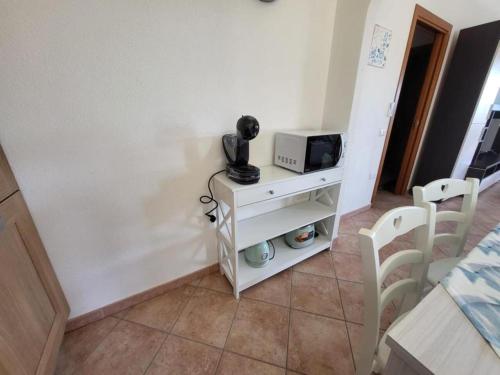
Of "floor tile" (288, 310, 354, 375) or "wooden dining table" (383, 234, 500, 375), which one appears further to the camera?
"floor tile" (288, 310, 354, 375)

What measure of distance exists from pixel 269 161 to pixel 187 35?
0.94 m

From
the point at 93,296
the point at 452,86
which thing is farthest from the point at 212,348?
the point at 452,86

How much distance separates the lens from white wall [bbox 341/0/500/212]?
1715 millimetres

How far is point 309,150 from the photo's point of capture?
4.43 feet

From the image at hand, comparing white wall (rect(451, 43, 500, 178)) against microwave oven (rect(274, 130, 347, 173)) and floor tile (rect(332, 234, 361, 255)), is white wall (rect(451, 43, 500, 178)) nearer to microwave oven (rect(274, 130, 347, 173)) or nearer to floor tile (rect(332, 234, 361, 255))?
floor tile (rect(332, 234, 361, 255))

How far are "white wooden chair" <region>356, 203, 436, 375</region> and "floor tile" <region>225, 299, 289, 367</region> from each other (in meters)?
0.48

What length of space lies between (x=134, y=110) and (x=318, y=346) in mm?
1591

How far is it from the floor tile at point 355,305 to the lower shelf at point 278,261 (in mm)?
324

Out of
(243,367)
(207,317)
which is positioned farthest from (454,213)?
(207,317)

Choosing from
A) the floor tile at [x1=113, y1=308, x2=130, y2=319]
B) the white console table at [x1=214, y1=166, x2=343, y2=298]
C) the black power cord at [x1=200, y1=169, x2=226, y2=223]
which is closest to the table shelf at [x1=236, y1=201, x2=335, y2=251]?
the white console table at [x1=214, y1=166, x2=343, y2=298]

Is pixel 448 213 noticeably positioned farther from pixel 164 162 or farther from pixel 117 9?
pixel 117 9

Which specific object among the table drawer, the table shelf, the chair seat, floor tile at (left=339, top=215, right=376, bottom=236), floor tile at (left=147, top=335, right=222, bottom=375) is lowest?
floor tile at (left=147, top=335, right=222, bottom=375)

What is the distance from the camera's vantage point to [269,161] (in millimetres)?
1634

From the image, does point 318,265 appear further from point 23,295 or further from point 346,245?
point 23,295
